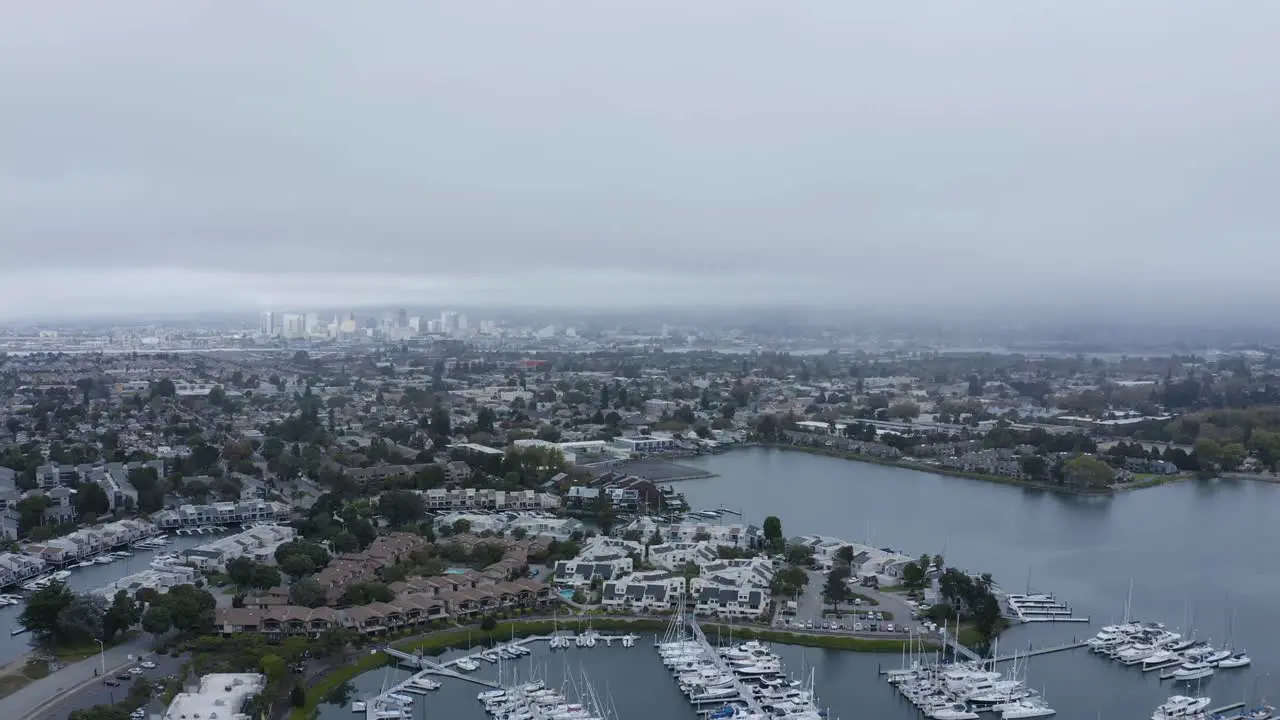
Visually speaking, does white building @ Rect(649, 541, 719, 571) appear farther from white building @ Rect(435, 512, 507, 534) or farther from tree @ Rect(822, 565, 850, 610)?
white building @ Rect(435, 512, 507, 534)

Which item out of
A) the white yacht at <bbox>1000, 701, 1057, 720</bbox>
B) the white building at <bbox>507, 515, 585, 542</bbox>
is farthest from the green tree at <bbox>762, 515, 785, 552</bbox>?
the white yacht at <bbox>1000, 701, 1057, 720</bbox>

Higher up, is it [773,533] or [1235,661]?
[773,533]

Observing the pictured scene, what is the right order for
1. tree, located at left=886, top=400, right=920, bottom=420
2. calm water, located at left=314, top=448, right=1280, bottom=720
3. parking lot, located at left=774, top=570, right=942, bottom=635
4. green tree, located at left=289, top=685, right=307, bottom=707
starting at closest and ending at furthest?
green tree, located at left=289, top=685, right=307, bottom=707 → calm water, located at left=314, top=448, right=1280, bottom=720 → parking lot, located at left=774, top=570, right=942, bottom=635 → tree, located at left=886, top=400, right=920, bottom=420

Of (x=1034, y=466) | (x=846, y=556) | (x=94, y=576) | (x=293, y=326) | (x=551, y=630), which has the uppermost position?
(x=293, y=326)

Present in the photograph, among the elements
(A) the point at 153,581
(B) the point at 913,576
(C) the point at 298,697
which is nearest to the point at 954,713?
(B) the point at 913,576

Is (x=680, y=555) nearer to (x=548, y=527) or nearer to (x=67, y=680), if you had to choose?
(x=548, y=527)

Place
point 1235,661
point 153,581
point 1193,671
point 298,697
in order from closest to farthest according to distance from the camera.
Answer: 1. point 298,697
2. point 1193,671
3. point 1235,661
4. point 153,581

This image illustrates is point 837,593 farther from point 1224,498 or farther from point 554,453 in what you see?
point 1224,498
